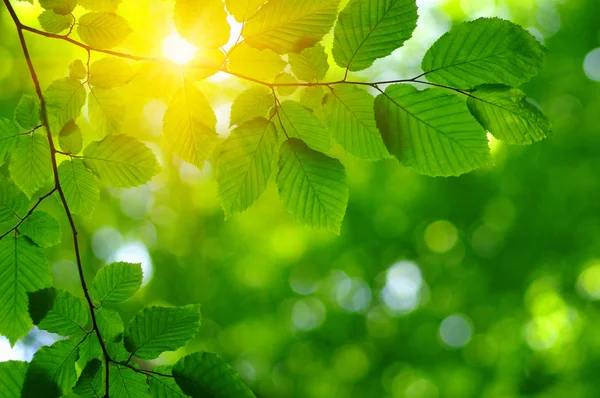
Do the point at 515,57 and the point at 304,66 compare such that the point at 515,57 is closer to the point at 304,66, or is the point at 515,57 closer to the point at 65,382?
the point at 304,66

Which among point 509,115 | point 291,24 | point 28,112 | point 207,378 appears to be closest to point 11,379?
point 207,378

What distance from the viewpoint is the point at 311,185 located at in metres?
0.68

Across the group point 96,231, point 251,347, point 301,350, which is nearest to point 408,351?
point 301,350

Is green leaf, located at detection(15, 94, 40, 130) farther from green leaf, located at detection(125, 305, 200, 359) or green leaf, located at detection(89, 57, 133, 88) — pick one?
green leaf, located at detection(125, 305, 200, 359)

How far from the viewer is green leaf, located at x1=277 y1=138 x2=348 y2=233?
2.19 ft

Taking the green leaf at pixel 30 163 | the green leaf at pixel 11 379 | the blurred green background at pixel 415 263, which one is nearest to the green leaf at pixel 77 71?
the green leaf at pixel 30 163

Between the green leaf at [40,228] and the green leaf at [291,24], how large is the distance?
440mm

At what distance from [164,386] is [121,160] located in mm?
374

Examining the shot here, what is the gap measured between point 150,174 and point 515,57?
58 centimetres

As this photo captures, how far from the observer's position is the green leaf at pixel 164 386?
65cm

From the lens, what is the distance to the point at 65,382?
65cm

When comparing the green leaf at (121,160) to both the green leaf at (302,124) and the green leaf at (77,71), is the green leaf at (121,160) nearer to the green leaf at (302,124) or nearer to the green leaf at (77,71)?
the green leaf at (77,71)

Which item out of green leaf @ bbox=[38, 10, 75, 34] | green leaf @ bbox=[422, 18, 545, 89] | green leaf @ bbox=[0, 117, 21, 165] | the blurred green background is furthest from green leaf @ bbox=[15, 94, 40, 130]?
the blurred green background

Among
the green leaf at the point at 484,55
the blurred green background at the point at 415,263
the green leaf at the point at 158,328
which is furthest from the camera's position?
the blurred green background at the point at 415,263
